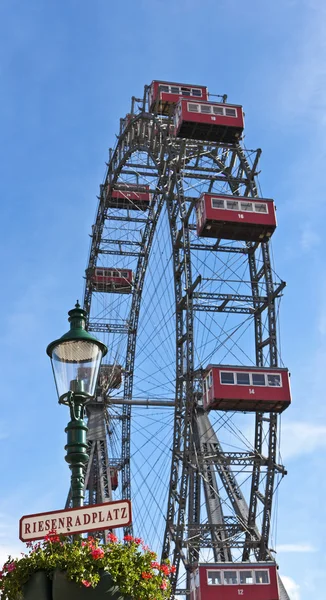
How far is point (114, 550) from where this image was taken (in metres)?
6.56

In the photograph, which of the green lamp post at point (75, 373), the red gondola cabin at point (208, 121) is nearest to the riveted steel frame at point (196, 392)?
the red gondola cabin at point (208, 121)

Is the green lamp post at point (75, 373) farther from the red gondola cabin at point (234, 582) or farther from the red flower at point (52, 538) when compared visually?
the red gondola cabin at point (234, 582)

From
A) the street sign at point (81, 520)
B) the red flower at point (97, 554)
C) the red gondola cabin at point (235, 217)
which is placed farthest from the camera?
the red gondola cabin at point (235, 217)

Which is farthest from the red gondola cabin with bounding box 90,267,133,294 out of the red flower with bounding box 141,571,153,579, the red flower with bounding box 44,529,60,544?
→ the red flower with bounding box 141,571,153,579

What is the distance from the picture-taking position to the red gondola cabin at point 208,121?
3500 cm

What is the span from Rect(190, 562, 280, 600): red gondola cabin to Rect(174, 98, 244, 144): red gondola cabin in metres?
17.7

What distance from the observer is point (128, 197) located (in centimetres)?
4453

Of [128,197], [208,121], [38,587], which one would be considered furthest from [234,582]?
[128,197]

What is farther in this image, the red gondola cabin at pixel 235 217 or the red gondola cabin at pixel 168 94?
the red gondola cabin at pixel 168 94

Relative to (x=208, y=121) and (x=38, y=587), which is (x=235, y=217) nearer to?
(x=208, y=121)

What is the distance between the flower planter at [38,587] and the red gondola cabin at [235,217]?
84.9 ft

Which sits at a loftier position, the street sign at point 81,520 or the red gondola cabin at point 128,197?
the red gondola cabin at point 128,197

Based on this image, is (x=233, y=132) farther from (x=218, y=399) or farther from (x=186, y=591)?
(x=186, y=591)

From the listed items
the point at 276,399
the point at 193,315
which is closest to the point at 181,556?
the point at 276,399
